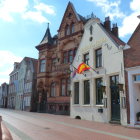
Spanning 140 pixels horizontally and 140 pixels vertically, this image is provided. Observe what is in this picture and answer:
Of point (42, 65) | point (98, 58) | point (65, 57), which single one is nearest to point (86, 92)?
point (98, 58)

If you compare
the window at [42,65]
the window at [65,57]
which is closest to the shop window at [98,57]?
the window at [65,57]

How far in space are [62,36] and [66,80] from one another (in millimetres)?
6531

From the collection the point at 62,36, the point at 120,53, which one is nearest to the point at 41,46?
the point at 62,36

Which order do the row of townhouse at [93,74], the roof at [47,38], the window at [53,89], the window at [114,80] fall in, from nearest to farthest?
1. the row of townhouse at [93,74]
2. the window at [114,80]
3. the window at [53,89]
4. the roof at [47,38]

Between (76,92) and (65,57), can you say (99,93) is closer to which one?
(76,92)

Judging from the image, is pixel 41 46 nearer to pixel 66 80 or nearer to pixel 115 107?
pixel 66 80

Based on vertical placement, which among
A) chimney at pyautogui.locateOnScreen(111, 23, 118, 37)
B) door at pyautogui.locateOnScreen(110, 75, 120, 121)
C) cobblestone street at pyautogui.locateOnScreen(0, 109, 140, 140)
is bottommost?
cobblestone street at pyautogui.locateOnScreen(0, 109, 140, 140)

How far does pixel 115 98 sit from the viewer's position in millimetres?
14766

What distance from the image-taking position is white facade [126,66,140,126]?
41.1ft

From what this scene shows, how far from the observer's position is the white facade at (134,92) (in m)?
12.5

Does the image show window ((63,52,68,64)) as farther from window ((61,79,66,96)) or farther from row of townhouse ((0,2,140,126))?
window ((61,79,66,96))

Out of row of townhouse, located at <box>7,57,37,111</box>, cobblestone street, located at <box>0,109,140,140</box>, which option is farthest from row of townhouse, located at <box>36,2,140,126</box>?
row of townhouse, located at <box>7,57,37,111</box>

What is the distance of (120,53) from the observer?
14586mm

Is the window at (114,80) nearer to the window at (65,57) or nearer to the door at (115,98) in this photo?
the door at (115,98)
